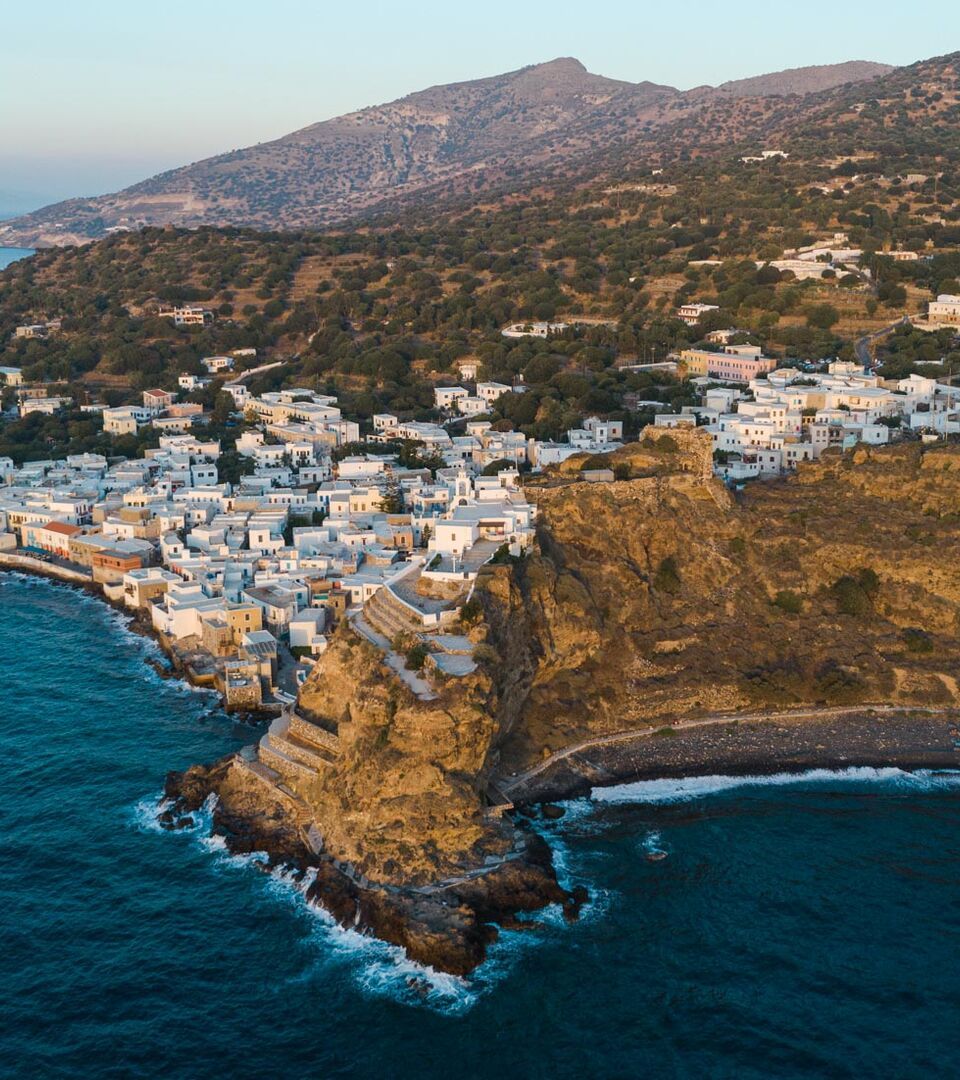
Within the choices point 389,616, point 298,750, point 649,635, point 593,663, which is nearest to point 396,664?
point 389,616

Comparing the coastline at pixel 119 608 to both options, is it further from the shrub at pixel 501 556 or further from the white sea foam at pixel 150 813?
the shrub at pixel 501 556

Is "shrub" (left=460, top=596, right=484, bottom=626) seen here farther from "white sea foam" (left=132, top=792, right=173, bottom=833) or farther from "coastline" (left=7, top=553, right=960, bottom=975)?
"white sea foam" (left=132, top=792, right=173, bottom=833)

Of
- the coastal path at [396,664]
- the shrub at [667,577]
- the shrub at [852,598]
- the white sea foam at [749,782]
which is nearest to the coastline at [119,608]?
the coastal path at [396,664]

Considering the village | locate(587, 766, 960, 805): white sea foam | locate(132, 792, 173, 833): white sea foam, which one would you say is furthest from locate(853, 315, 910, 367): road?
locate(132, 792, 173, 833): white sea foam

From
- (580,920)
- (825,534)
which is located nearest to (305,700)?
(580,920)

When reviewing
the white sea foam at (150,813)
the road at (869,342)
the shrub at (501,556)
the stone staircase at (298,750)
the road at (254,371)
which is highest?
the road at (254,371)
